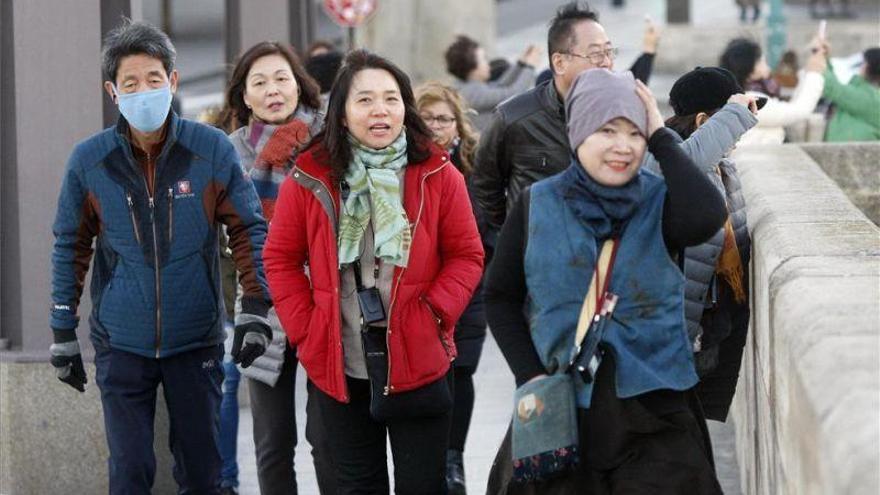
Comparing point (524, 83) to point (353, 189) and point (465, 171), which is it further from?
point (353, 189)

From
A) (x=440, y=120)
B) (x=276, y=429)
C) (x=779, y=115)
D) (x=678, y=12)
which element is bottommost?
(x=678, y=12)

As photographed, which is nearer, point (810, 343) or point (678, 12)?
point (810, 343)

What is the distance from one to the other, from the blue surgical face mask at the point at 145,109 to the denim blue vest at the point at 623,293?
1719 millimetres

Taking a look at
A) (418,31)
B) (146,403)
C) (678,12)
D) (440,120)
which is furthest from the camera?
(678,12)

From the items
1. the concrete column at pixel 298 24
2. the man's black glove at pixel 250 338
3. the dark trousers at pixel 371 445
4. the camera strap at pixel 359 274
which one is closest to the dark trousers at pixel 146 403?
the man's black glove at pixel 250 338

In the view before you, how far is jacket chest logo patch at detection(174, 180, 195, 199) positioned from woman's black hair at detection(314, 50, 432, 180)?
555 millimetres

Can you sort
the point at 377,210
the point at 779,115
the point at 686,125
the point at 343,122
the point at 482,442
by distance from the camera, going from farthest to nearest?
the point at 779,115, the point at 482,442, the point at 686,125, the point at 343,122, the point at 377,210

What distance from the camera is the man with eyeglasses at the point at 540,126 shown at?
280 inches

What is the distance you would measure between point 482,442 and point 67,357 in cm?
296

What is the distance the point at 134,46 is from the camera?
20.9ft

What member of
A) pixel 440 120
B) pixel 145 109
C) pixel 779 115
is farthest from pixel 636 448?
pixel 779 115

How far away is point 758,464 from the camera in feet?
20.4

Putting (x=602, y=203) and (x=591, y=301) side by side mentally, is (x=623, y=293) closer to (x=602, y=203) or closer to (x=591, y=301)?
(x=591, y=301)

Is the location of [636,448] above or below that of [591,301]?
below
